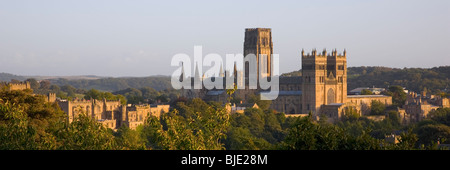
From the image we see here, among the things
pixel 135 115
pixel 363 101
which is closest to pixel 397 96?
pixel 363 101

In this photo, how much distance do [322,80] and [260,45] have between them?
54.4 ft

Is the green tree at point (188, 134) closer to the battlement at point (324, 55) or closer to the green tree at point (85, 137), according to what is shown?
the green tree at point (85, 137)

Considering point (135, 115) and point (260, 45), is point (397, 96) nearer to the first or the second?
point (260, 45)

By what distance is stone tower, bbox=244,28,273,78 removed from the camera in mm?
130500

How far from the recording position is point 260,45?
13075 centimetres

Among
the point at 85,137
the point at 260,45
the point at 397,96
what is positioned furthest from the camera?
the point at 397,96

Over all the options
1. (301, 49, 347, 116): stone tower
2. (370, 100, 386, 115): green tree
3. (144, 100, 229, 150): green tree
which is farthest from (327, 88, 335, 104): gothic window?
(144, 100, 229, 150): green tree

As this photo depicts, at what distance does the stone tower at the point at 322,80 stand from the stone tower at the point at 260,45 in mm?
13061

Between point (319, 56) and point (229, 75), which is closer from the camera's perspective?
point (319, 56)
